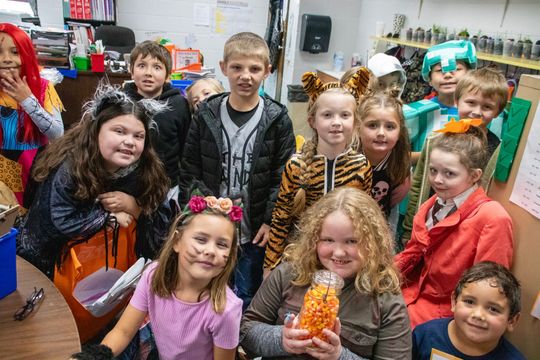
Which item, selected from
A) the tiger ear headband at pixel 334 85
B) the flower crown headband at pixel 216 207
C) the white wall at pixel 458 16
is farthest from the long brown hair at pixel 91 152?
the white wall at pixel 458 16

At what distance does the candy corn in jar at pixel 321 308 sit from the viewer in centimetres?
116

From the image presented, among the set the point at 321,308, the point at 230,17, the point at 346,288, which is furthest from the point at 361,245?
the point at 230,17

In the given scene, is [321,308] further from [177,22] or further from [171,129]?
[177,22]

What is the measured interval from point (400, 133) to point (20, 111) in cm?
195

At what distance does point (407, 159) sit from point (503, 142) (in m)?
0.56

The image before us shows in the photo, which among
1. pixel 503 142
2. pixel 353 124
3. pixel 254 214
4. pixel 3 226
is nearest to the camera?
pixel 3 226

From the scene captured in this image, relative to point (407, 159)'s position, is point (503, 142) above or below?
above

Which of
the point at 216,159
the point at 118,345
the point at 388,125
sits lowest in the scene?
the point at 118,345

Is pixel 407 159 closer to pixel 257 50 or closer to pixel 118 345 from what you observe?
pixel 257 50

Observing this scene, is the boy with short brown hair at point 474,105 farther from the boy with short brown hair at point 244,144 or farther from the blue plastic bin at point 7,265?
the blue plastic bin at point 7,265

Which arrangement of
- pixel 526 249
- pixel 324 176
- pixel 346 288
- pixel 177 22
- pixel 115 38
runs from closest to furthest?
pixel 346 288 → pixel 526 249 → pixel 324 176 → pixel 115 38 → pixel 177 22

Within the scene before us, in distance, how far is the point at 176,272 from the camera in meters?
1.48

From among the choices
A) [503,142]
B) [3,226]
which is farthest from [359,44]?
[3,226]

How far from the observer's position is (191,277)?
1408mm
